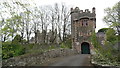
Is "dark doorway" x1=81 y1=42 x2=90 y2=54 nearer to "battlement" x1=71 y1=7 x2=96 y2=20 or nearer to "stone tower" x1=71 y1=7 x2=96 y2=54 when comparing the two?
"stone tower" x1=71 y1=7 x2=96 y2=54

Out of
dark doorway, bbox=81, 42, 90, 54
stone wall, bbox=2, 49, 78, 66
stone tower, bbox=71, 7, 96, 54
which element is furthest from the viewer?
dark doorway, bbox=81, 42, 90, 54

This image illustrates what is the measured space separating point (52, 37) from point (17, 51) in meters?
22.6

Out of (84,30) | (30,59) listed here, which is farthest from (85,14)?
(30,59)

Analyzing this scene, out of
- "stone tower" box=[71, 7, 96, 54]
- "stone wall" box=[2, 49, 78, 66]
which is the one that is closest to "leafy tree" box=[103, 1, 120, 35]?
"stone tower" box=[71, 7, 96, 54]

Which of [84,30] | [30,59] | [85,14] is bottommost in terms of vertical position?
[30,59]

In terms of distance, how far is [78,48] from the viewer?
29281 millimetres

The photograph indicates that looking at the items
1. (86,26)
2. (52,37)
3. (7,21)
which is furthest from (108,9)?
(7,21)

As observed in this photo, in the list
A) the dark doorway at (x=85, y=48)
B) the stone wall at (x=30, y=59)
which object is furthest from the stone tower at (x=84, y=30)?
the stone wall at (x=30, y=59)

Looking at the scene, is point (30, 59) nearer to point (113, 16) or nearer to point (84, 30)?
point (84, 30)

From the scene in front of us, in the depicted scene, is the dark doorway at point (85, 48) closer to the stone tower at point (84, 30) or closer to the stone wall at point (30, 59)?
the stone tower at point (84, 30)

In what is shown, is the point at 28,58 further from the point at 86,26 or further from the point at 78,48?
the point at 86,26

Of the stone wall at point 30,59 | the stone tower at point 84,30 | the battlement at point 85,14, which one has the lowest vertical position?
the stone wall at point 30,59

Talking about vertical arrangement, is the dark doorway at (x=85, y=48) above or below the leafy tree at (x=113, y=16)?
below

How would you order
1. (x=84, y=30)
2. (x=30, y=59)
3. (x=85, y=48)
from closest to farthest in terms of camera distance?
(x=30, y=59) < (x=85, y=48) < (x=84, y=30)
